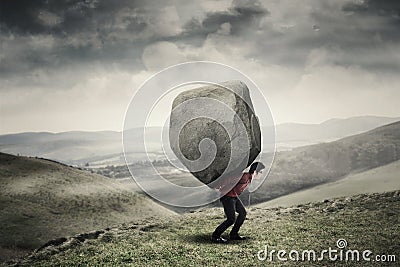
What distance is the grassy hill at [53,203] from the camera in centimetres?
3269

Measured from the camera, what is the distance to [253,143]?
18.5 m

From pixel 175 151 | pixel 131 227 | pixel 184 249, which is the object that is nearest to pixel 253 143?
pixel 175 151

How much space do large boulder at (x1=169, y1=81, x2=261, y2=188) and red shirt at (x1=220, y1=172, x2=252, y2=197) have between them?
0.31 meters

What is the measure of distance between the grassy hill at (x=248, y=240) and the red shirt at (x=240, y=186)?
2244 millimetres

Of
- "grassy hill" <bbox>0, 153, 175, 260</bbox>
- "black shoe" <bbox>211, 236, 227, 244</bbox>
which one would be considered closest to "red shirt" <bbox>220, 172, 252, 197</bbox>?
"black shoe" <bbox>211, 236, 227, 244</bbox>

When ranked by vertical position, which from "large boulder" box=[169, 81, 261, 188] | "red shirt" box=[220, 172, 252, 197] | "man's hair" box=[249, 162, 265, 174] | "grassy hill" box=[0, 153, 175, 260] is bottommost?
"grassy hill" box=[0, 153, 175, 260]

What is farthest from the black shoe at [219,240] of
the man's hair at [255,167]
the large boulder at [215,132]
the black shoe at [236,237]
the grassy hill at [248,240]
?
the man's hair at [255,167]

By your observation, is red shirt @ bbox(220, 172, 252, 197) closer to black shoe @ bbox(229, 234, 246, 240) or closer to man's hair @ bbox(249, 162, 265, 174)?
man's hair @ bbox(249, 162, 265, 174)

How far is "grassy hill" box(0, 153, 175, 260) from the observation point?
32.7 metres

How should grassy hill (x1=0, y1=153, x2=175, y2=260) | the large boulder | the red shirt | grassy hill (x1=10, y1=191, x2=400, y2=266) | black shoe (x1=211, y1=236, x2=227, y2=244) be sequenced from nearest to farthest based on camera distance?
grassy hill (x1=10, y1=191, x2=400, y2=266) < the large boulder < the red shirt < black shoe (x1=211, y1=236, x2=227, y2=244) < grassy hill (x1=0, y1=153, x2=175, y2=260)

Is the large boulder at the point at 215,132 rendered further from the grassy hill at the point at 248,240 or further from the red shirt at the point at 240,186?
the grassy hill at the point at 248,240

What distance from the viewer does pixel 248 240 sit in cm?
1998

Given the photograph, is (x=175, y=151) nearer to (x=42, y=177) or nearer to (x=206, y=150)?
(x=206, y=150)

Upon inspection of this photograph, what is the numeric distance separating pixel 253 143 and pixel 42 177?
100 ft
